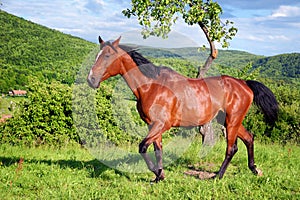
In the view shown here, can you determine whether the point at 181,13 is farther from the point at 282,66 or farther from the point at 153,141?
the point at 282,66

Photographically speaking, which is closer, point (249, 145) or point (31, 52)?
point (249, 145)

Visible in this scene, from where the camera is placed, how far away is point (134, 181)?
5309mm

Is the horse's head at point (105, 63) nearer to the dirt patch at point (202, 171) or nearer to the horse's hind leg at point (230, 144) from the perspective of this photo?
the horse's hind leg at point (230, 144)

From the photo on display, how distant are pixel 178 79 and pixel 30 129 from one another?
4.97 metres

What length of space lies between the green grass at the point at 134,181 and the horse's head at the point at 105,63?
63.1 inches

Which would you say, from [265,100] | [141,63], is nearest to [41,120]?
[141,63]

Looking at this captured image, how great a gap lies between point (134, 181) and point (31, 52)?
153 feet

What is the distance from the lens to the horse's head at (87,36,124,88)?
470 cm

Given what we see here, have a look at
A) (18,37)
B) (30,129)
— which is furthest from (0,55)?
(30,129)

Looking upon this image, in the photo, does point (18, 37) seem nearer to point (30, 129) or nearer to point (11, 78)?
point (11, 78)

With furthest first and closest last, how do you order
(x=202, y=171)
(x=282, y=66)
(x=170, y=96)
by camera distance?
(x=282, y=66), (x=202, y=171), (x=170, y=96)

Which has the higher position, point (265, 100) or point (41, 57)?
point (265, 100)

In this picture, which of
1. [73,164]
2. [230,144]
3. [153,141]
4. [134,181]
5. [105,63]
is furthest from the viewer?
[73,164]

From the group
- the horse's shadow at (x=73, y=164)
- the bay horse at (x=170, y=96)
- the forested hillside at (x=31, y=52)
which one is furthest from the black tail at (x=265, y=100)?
the forested hillside at (x=31, y=52)
